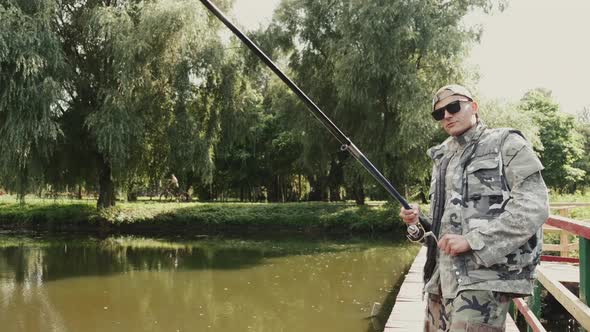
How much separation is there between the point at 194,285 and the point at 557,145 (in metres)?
34.3

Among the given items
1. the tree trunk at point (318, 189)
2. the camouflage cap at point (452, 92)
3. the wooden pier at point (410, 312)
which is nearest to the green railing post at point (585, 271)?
the camouflage cap at point (452, 92)

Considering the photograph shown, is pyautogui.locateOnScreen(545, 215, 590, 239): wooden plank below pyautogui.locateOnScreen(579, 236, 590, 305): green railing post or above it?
above

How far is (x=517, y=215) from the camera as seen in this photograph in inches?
78.5

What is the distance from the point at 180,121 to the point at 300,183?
20.3 metres

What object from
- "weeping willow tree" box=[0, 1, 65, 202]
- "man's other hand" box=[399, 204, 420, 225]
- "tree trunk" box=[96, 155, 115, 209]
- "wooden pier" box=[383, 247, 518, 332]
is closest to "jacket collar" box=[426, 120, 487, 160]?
"man's other hand" box=[399, 204, 420, 225]

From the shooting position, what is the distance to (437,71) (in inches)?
693

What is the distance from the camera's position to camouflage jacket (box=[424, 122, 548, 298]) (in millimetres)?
2010

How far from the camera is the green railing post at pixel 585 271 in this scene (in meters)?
2.58

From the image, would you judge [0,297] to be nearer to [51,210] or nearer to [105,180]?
[105,180]

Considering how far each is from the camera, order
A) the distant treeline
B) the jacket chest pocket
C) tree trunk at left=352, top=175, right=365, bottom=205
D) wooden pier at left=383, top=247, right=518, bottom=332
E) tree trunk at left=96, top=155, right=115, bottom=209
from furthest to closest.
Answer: tree trunk at left=352, top=175, right=365, bottom=205, tree trunk at left=96, top=155, right=115, bottom=209, the distant treeline, wooden pier at left=383, top=247, right=518, bottom=332, the jacket chest pocket

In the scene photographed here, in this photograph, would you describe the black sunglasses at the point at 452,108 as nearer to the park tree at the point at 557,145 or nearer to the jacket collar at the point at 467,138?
the jacket collar at the point at 467,138

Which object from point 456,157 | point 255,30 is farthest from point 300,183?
point 456,157

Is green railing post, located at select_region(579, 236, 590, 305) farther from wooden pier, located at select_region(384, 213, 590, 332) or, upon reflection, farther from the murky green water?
the murky green water

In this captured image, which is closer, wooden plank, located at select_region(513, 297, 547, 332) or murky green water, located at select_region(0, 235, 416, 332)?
wooden plank, located at select_region(513, 297, 547, 332)
